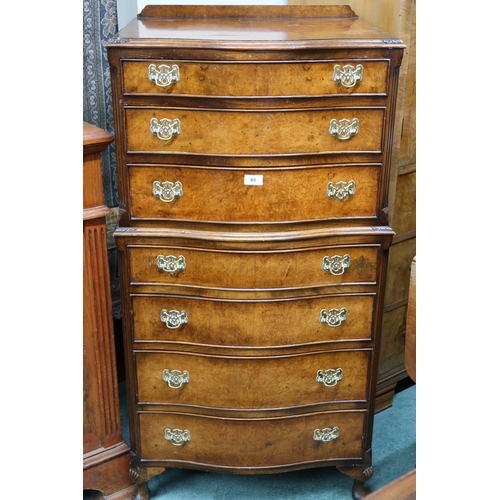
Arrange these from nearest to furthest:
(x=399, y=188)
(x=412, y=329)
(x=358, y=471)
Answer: (x=412, y=329) < (x=358, y=471) < (x=399, y=188)

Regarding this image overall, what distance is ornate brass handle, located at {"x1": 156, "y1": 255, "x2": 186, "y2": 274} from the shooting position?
2.05 m

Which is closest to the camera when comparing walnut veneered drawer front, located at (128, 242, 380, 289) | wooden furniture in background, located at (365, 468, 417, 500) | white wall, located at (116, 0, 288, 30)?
wooden furniture in background, located at (365, 468, 417, 500)

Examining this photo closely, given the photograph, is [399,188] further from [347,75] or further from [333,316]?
[347,75]

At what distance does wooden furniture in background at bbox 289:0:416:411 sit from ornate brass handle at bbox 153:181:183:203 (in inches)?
33.7

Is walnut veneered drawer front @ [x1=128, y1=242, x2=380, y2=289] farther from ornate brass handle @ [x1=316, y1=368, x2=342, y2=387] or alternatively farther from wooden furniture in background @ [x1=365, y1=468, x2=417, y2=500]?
wooden furniture in background @ [x1=365, y1=468, x2=417, y2=500]

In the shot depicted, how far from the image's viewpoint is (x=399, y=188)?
2561 mm

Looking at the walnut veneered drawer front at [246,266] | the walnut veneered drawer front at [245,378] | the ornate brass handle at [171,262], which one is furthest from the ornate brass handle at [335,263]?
the ornate brass handle at [171,262]

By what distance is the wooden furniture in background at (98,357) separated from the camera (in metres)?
2.06

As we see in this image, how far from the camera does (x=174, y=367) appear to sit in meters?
2.18

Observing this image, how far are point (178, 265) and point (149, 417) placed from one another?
0.52 m

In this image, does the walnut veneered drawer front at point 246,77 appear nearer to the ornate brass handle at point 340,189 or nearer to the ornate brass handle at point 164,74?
the ornate brass handle at point 164,74

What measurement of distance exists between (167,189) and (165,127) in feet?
0.58

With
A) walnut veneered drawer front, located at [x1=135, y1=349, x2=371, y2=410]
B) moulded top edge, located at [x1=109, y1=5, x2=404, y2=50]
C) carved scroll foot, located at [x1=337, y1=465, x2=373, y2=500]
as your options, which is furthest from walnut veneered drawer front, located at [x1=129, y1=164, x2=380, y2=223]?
carved scroll foot, located at [x1=337, y1=465, x2=373, y2=500]

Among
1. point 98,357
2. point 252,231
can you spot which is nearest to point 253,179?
point 252,231
